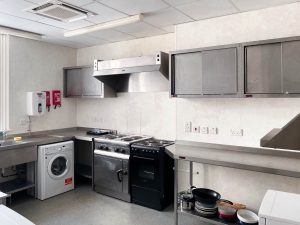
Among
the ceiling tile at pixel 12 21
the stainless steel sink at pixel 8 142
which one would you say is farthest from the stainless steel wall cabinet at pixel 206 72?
the stainless steel sink at pixel 8 142

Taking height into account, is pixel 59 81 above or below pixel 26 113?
above

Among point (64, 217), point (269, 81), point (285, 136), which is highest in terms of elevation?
point (269, 81)

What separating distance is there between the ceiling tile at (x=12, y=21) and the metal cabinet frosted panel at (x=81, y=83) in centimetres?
132

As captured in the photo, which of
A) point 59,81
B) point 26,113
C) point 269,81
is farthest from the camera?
point 59,81

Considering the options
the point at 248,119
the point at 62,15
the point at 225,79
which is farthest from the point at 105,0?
the point at 248,119

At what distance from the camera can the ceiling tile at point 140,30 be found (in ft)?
11.5

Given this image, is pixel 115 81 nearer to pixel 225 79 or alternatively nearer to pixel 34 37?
pixel 34 37

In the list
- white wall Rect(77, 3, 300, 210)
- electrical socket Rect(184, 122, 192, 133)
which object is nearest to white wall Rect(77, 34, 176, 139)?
white wall Rect(77, 3, 300, 210)

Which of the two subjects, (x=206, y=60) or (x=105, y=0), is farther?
(x=206, y=60)

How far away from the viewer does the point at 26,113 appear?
4.32 m

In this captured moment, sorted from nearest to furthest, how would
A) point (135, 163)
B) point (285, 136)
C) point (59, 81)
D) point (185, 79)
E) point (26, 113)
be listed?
point (285, 136), point (185, 79), point (135, 163), point (26, 113), point (59, 81)

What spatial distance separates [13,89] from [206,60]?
10.4 feet

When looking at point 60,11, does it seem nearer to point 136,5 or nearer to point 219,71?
point 136,5

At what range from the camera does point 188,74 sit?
3215mm
